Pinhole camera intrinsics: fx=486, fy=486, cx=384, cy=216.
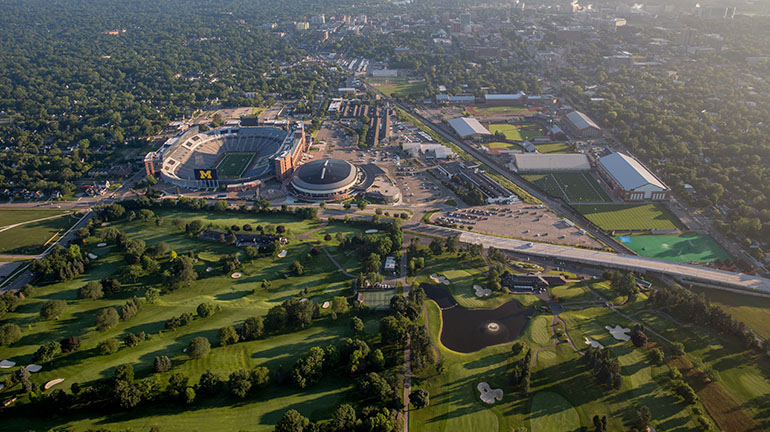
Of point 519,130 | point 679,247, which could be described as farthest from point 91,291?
point 519,130

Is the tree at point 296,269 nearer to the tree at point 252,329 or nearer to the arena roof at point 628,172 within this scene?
the tree at point 252,329

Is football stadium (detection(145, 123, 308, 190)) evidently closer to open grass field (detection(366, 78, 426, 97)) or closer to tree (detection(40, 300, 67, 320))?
tree (detection(40, 300, 67, 320))

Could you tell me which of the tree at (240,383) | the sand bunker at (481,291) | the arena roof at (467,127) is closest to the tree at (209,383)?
the tree at (240,383)

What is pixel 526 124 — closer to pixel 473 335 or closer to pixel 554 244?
pixel 554 244

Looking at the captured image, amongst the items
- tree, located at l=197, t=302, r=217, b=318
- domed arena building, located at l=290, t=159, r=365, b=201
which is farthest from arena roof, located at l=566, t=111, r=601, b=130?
tree, located at l=197, t=302, r=217, b=318

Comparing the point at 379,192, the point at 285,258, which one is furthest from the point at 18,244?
the point at 379,192
